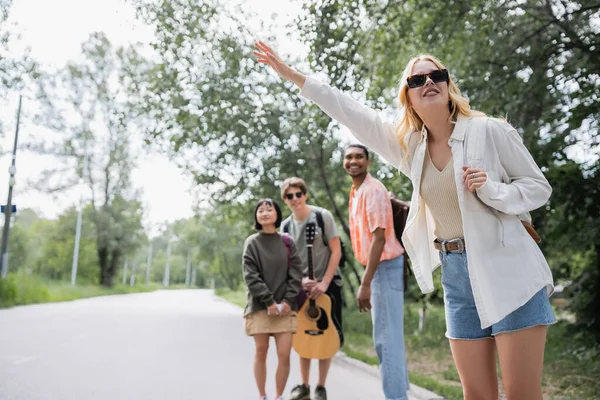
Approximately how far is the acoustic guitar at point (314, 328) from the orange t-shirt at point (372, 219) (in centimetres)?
111

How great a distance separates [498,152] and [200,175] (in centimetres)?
1559

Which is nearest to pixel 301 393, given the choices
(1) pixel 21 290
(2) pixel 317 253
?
(2) pixel 317 253

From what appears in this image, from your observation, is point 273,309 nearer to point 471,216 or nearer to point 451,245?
point 451,245

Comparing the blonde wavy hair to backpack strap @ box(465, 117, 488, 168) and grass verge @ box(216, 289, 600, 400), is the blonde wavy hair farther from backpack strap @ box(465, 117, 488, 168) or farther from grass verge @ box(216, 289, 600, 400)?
grass verge @ box(216, 289, 600, 400)

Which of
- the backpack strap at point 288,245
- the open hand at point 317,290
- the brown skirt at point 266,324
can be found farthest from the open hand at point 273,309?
the open hand at point 317,290

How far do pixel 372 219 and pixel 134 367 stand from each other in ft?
14.6

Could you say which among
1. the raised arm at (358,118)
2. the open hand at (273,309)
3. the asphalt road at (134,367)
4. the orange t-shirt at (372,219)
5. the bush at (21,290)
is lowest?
the asphalt road at (134,367)

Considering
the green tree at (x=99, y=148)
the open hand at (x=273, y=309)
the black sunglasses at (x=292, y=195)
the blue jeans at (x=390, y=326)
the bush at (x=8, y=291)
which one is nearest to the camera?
the blue jeans at (x=390, y=326)

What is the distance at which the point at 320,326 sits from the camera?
19.2ft

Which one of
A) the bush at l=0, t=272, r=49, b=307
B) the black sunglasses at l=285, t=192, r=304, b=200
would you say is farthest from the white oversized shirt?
the bush at l=0, t=272, r=49, b=307

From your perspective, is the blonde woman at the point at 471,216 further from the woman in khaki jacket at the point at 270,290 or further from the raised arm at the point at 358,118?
the woman in khaki jacket at the point at 270,290

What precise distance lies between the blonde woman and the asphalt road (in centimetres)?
368

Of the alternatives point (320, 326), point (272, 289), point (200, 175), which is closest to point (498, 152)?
point (272, 289)

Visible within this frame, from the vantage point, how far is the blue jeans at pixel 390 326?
4.34m
